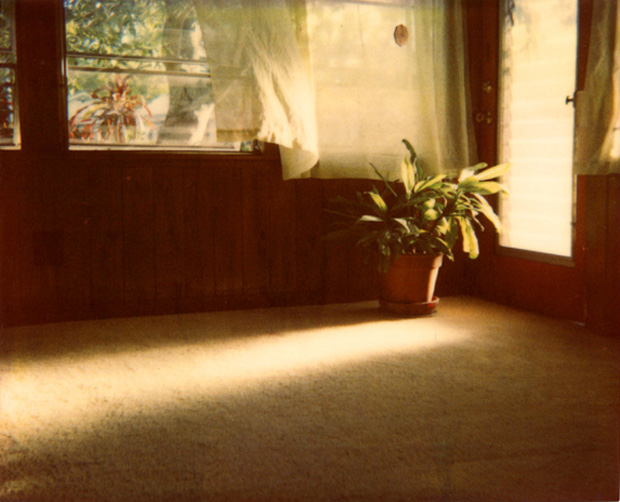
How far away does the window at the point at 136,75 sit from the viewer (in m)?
2.89

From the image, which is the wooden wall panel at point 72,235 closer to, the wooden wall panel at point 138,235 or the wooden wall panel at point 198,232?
the wooden wall panel at point 138,235

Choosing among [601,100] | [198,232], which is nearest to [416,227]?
[601,100]

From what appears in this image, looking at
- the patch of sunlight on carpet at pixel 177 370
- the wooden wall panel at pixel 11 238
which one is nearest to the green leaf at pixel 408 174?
the patch of sunlight on carpet at pixel 177 370

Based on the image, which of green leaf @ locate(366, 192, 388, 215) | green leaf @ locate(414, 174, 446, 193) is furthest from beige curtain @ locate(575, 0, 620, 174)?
green leaf @ locate(366, 192, 388, 215)

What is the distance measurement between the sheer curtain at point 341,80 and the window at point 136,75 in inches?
11.1

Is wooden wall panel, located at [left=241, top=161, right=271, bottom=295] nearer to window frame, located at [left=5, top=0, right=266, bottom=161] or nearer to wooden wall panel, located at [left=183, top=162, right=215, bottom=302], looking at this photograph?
wooden wall panel, located at [left=183, top=162, right=215, bottom=302]

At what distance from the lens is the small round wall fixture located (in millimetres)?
3156

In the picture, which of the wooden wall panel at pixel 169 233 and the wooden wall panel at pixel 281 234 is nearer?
the wooden wall panel at pixel 169 233

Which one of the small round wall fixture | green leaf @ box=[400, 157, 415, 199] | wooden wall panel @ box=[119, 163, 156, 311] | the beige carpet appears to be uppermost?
the small round wall fixture

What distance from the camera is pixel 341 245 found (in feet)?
10.9

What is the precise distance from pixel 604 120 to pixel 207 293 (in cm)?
204

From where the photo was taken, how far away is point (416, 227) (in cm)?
295

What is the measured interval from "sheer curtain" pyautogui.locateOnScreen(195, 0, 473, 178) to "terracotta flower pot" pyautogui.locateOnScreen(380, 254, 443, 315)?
0.53m

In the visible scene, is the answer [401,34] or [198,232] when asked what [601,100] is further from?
[198,232]
